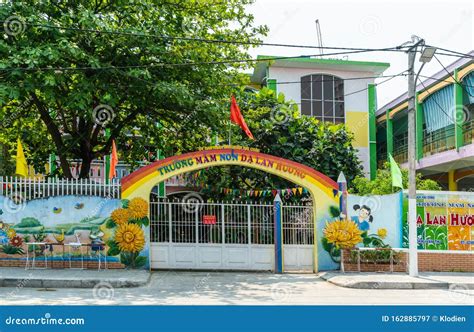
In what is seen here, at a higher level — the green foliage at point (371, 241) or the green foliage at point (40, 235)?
the green foliage at point (40, 235)

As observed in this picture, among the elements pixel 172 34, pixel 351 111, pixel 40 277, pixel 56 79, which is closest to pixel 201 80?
pixel 172 34

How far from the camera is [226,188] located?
65.8 ft

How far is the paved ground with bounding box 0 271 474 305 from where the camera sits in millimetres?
10023

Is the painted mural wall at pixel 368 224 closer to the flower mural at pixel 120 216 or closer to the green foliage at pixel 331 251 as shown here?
the green foliage at pixel 331 251

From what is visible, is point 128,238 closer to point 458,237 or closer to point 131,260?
point 131,260

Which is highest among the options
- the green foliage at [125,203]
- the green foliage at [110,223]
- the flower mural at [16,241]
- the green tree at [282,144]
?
the green tree at [282,144]

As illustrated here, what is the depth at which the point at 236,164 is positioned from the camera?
15266mm

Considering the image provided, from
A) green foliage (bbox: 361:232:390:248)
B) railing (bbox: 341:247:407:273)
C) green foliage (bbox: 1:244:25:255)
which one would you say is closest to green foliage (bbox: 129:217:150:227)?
green foliage (bbox: 1:244:25:255)

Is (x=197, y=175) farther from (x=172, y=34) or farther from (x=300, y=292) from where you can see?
(x=300, y=292)

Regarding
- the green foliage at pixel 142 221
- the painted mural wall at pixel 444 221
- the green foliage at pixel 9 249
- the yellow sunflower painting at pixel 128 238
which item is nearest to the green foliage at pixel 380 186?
the painted mural wall at pixel 444 221

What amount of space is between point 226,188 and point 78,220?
6.94 m

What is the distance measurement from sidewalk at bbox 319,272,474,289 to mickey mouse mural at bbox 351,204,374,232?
147cm

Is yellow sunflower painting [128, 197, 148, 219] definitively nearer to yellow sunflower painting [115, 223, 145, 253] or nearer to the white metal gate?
yellow sunflower painting [115, 223, 145, 253]

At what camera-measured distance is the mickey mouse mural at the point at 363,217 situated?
15.6 meters
